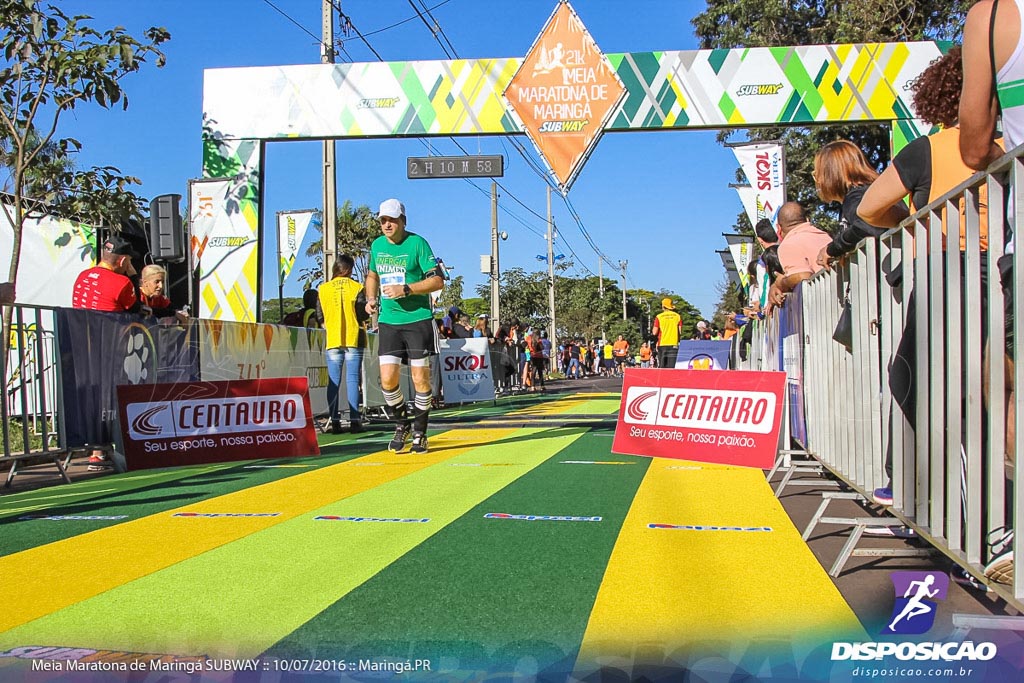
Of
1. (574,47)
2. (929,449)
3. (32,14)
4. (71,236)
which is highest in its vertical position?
(574,47)

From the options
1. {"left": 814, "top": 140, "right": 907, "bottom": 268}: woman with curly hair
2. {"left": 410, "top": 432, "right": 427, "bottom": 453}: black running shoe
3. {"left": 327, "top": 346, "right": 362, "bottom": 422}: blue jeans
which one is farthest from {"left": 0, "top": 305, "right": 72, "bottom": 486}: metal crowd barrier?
{"left": 814, "top": 140, "right": 907, "bottom": 268}: woman with curly hair

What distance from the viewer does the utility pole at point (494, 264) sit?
3379cm

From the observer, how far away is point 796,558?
3631 mm

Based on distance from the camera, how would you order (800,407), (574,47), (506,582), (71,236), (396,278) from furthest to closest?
(71,236)
(574,47)
(396,278)
(800,407)
(506,582)

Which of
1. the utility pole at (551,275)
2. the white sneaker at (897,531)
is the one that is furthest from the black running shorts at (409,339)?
the utility pole at (551,275)

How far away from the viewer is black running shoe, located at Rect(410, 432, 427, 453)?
7758 mm

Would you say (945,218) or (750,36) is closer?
(945,218)

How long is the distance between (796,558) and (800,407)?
2587 millimetres

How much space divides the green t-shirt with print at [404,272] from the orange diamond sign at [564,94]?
515 centimetres

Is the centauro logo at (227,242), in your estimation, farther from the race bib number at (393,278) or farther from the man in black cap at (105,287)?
the race bib number at (393,278)

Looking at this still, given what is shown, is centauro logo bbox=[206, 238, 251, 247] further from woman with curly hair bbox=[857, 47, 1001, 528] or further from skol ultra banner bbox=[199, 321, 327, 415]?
woman with curly hair bbox=[857, 47, 1001, 528]

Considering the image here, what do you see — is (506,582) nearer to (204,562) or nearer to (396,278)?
(204,562)

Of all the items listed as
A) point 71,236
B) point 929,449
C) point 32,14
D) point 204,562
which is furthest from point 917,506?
point 71,236

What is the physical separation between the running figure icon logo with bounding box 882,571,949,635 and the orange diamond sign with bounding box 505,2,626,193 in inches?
397
